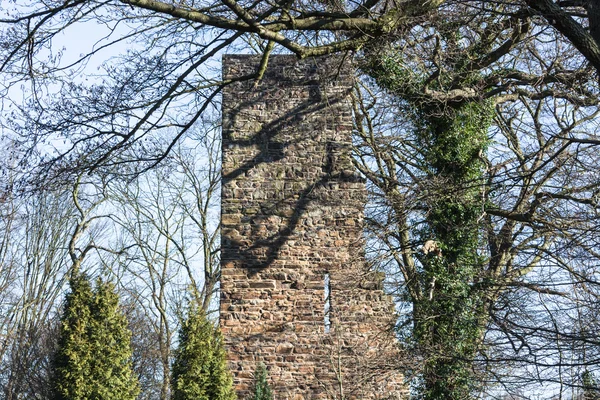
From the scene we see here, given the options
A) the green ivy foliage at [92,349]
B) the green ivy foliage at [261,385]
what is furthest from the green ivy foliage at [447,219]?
the green ivy foliage at [92,349]

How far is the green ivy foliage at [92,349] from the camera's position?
13.1 metres

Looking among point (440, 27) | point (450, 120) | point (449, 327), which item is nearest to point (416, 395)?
point (449, 327)

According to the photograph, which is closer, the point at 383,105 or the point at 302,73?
the point at 383,105

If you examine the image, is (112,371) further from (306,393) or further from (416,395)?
(416,395)

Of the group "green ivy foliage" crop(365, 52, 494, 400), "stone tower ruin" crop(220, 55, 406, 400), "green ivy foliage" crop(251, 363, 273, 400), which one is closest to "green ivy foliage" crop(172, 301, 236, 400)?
"stone tower ruin" crop(220, 55, 406, 400)

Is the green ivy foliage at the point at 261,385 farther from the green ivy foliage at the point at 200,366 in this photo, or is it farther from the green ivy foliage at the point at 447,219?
the green ivy foliage at the point at 447,219

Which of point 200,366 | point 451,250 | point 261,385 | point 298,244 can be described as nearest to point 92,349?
point 200,366

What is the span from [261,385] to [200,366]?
3.07ft

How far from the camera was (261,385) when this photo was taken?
1107 cm

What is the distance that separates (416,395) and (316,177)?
3483 millimetres

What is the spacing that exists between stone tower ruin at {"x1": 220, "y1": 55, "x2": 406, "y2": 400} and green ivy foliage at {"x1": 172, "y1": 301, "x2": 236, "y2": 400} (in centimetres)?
21

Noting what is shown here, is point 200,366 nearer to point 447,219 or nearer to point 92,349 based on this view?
point 92,349

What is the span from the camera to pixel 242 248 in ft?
38.7

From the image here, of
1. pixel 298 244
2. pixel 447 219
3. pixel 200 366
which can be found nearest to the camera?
pixel 447 219
